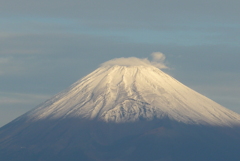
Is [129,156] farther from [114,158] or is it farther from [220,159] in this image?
[220,159]

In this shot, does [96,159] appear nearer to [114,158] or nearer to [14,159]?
[114,158]

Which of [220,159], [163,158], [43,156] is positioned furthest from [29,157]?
[220,159]

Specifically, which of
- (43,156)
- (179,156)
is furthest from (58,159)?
(179,156)

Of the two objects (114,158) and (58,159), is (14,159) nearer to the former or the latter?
(58,159)

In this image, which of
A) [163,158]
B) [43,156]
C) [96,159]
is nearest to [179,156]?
[163,158]

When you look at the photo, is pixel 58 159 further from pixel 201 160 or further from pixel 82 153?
pixel 201 160

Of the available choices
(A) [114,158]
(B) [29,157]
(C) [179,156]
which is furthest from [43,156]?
(C) [179,156]
